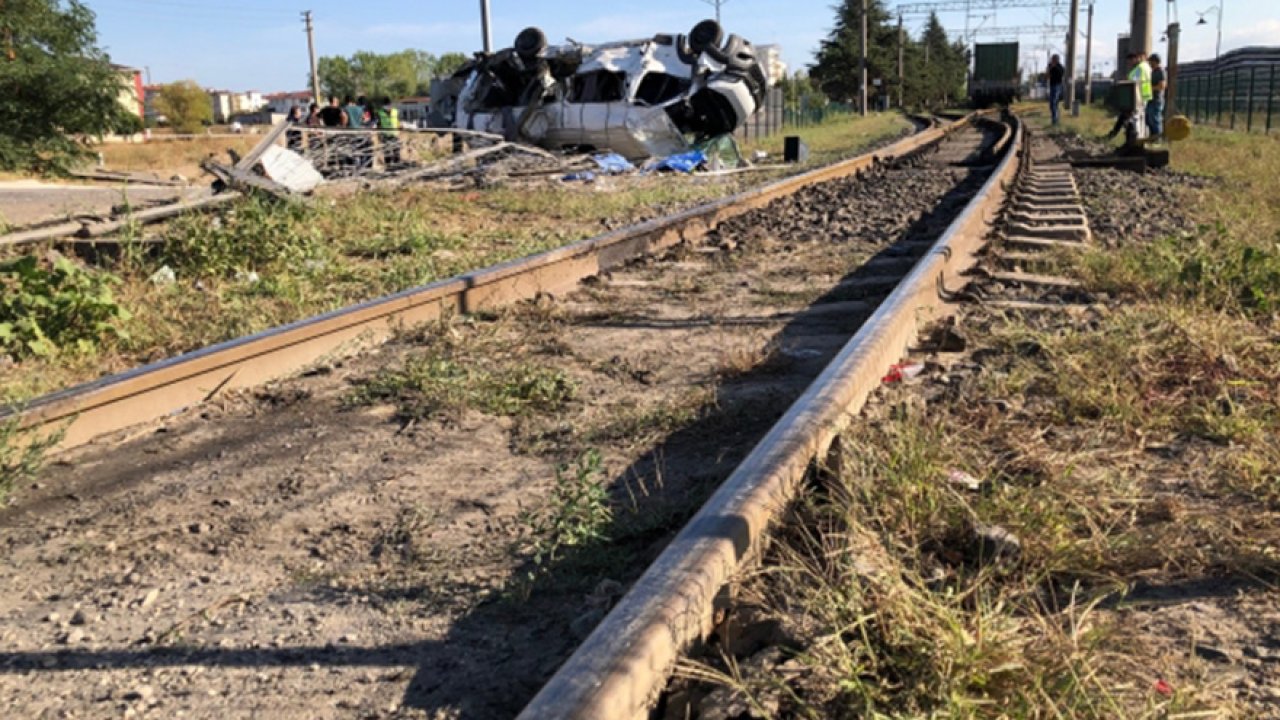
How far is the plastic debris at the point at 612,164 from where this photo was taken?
Result: 17.4 m

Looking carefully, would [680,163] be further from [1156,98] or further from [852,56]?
[852,56]

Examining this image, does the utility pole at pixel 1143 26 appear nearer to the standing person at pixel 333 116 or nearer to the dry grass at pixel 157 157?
the standing person at pixel 333 116

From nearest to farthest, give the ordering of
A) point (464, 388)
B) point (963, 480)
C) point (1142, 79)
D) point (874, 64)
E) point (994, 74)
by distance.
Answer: point (963, 480) < point (464, 388) < point (1142, 79) < point (994, 74) < point (874, 64)

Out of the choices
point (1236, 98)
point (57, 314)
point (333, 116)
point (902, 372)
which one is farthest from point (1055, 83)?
point (57, 314)

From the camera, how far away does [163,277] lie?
7.05 metres

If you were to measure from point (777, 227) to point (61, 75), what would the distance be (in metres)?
22.0

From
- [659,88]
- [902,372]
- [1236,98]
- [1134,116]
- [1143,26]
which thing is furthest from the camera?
[1236,98]

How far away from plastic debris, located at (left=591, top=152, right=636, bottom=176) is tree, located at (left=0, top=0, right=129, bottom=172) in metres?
14.6

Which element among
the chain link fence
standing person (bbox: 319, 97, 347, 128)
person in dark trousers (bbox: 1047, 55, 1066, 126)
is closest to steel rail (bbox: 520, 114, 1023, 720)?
standing person (bbox: 319, 97, 347, 128)

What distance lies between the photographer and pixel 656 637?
76.8 inches

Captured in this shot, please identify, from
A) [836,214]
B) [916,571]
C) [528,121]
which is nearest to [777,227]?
[836,214]

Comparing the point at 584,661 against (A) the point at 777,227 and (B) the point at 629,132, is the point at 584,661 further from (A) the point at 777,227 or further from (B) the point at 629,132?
(B) the point at 629,132

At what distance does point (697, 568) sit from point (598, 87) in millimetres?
20239

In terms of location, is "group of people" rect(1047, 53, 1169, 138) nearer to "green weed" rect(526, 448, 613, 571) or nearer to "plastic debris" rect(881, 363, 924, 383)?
"plastic debris" rect(881, 363, 924, 383)
